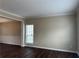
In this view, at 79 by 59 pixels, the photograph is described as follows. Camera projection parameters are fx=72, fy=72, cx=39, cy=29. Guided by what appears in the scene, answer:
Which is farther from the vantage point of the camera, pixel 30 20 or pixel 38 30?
pixel 30 20

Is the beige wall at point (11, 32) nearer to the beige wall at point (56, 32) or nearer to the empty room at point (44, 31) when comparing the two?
the empty room at point (44, 31)

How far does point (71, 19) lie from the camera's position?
4426mm

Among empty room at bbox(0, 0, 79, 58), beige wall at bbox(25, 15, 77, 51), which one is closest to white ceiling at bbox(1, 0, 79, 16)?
empty room at bbox(0, 0, 79, 58)

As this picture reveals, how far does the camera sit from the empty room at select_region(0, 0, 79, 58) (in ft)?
12.5

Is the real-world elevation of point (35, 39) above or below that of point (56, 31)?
below

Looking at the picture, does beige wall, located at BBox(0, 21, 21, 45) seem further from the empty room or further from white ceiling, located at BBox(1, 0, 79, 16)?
white ceiling, located at BBox(1, 0, 79, 16)

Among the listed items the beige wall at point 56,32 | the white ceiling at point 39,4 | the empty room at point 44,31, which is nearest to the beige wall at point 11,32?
the empty room at point 44,31

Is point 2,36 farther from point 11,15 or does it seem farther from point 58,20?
point 58,20

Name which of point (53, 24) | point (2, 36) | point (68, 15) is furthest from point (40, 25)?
point (2, 36)

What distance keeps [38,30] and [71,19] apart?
2.39m

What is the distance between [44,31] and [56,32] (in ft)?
2.92

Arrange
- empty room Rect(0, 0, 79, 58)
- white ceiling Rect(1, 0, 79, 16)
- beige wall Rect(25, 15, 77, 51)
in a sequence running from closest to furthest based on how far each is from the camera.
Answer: white ceiling Rect(1, 0, 79, 16)
empty room Rect(0, 0, 79, 58)
beige wall Rect(25, 15, 77, 51)

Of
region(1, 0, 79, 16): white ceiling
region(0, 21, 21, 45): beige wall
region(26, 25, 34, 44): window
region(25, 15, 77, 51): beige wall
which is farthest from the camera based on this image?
region(0, 21, 21, 45): beige wall

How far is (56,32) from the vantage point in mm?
4801
